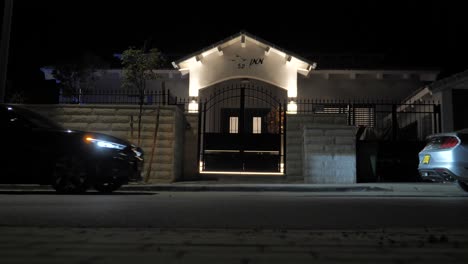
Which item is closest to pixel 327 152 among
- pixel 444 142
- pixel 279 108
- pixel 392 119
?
pixel 279 108

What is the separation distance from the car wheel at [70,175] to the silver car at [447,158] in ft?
22.5

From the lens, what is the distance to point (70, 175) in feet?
30.2

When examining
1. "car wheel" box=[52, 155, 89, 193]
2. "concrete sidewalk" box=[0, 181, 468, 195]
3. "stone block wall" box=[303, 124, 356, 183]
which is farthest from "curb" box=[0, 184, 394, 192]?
"car wheel" box=[52, 155, 89, 193]

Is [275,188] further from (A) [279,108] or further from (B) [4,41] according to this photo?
(B) [4,41]

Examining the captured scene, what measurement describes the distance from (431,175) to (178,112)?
7.10m

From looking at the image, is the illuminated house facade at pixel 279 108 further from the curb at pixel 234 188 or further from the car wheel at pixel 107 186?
the car wheel at pixel 107 186

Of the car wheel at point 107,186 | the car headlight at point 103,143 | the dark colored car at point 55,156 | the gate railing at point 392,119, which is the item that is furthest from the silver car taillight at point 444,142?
the car wheel at point 107,186

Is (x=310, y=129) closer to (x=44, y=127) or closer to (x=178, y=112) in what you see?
(x=178, y=112)

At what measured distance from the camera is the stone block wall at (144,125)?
13367mm

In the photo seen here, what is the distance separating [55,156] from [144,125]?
4.57 meters

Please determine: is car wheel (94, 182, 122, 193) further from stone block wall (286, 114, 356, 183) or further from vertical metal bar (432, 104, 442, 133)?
vertical metal bar (432, 104, 442, 133)

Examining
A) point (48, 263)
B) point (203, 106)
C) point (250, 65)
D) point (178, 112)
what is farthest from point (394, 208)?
point (250, 65)

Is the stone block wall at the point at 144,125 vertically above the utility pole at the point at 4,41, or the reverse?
the utility pole at the point at 4,41

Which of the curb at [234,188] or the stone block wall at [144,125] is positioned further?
the stone block wall at [144,125]
